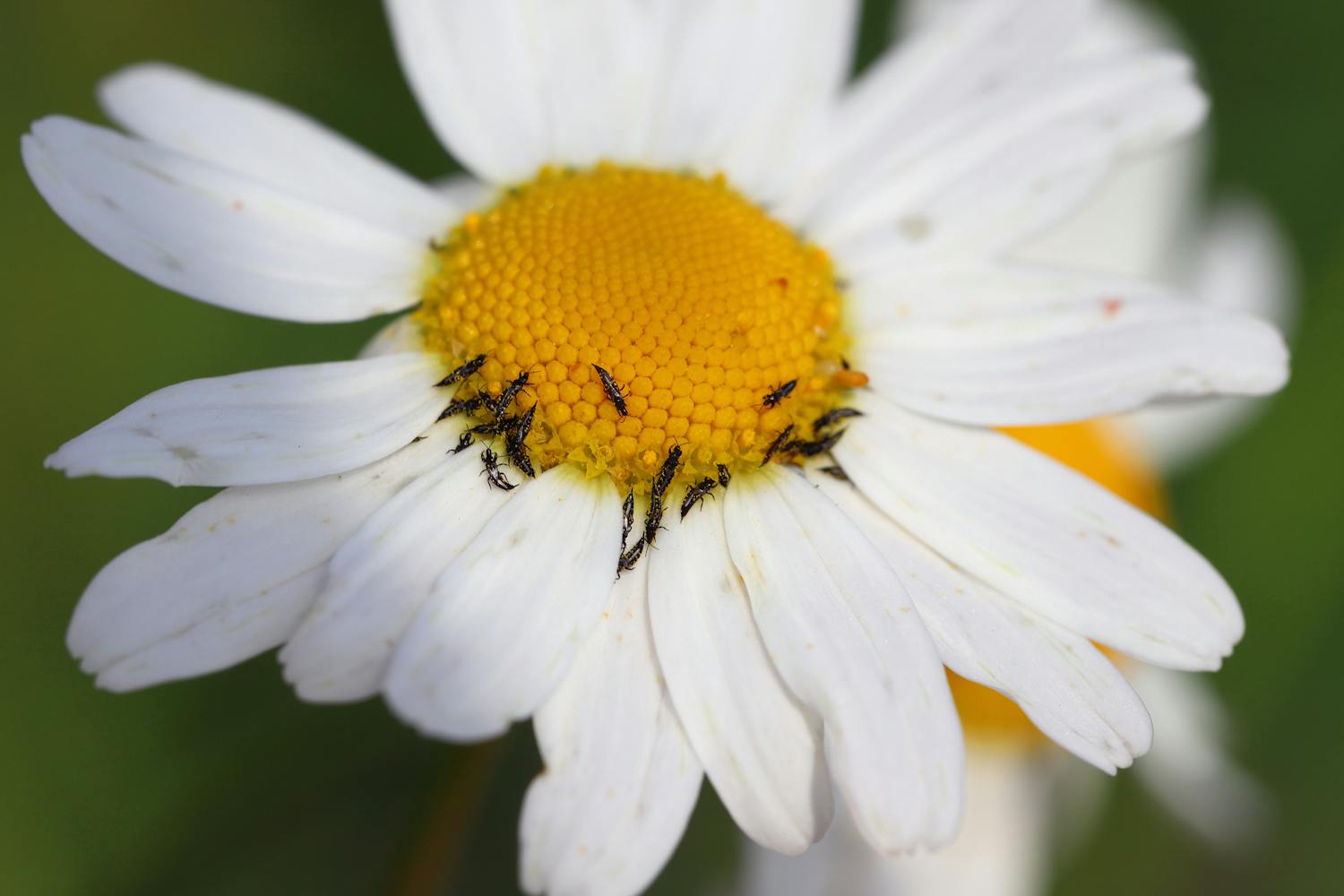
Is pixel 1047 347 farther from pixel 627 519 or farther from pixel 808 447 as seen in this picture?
pixel 627 519

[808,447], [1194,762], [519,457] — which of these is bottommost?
[1194,762]

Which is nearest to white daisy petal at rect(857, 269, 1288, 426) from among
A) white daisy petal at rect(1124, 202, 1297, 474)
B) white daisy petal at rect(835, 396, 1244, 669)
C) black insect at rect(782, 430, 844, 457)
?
white daisy petal at rect(835, 396, 1244, 669)

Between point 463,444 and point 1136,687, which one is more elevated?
point 463,444

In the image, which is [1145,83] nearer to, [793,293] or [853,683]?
[793,293]

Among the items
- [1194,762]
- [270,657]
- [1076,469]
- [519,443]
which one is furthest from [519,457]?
[1194,762]

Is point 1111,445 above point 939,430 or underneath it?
underneath

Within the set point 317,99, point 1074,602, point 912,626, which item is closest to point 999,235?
point 1074,602

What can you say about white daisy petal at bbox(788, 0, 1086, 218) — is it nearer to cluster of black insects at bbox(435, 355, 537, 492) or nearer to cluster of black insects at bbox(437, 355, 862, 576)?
cluster of black insects at bbox(437, 355, 862, 576)
